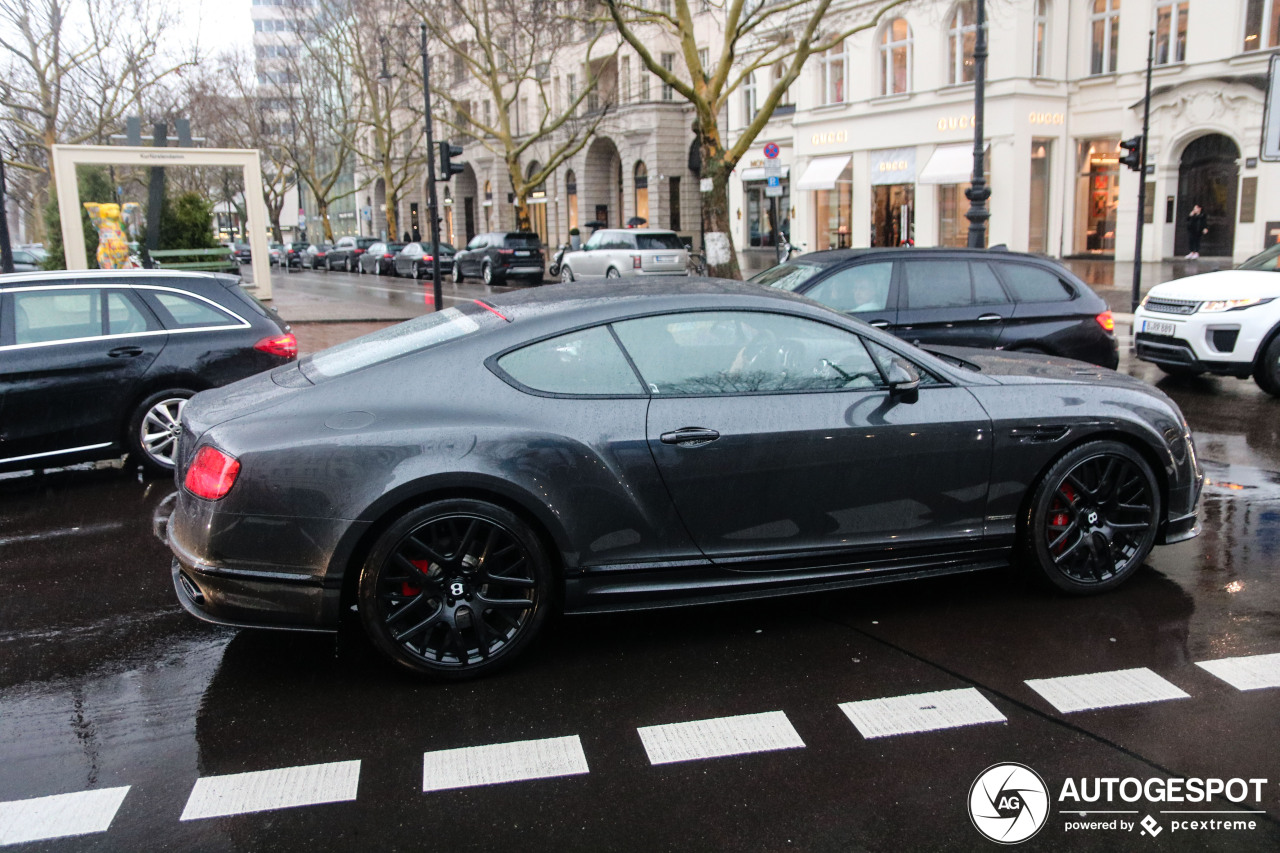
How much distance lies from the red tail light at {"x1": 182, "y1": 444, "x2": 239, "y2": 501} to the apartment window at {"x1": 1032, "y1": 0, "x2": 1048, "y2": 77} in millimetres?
32439

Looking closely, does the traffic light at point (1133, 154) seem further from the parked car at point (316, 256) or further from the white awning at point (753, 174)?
the parked car at point (316, 256)

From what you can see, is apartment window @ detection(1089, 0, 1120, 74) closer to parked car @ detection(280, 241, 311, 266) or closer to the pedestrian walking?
the pedestrian walking

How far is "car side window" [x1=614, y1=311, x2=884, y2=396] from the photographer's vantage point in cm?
427

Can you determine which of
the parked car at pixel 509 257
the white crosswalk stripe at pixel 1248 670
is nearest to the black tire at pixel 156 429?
the white crosswalk stripe at pixel 1248 670

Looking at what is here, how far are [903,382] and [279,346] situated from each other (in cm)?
529

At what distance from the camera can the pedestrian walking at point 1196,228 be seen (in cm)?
2909

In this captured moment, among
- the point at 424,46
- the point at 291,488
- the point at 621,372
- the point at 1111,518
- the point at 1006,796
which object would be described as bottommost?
the point at 1006,796

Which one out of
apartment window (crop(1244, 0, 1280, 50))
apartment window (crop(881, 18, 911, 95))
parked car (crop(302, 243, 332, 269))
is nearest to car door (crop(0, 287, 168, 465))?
apartment window (crop(1244, 0, 1280, 50))

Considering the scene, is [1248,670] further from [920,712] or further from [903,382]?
[903,382]

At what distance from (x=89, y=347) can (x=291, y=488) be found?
4.40 metres

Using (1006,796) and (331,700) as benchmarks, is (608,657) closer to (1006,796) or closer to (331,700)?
(331,700)

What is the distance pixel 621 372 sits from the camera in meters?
4.21

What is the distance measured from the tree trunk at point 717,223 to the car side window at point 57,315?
15857 mm

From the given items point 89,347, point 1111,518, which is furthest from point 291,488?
point 89,347
